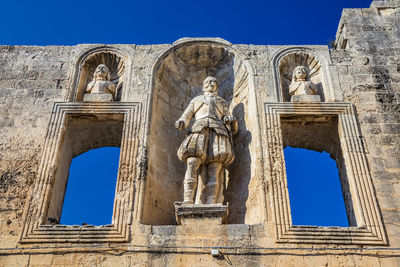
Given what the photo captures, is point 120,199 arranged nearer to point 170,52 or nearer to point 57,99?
point 57,99

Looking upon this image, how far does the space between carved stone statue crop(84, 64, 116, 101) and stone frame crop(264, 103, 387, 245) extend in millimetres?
3364

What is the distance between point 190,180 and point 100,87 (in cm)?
309

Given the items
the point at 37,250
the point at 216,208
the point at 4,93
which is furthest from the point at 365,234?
the point at 4,93

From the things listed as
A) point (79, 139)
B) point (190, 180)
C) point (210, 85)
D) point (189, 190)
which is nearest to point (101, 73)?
point (79, 139)

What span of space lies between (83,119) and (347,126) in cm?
539

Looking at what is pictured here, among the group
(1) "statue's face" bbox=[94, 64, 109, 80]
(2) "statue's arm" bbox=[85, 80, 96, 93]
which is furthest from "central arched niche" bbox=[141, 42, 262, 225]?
(2) "statue's arm" bbox=[85, 80, 96, 93]

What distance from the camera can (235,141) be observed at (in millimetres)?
10344

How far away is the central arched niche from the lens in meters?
9.37

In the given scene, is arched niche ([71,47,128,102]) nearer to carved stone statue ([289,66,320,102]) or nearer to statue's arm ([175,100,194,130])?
statue's arm ([175,100,194,130])

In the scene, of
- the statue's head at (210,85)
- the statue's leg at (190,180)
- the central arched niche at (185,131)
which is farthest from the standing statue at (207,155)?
the statue's head at (210,85)

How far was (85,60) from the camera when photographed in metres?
11.0

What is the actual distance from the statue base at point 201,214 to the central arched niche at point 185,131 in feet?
2.40

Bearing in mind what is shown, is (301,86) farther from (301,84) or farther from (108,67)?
(108,67)

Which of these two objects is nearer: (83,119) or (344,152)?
(344,152)
